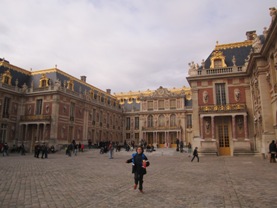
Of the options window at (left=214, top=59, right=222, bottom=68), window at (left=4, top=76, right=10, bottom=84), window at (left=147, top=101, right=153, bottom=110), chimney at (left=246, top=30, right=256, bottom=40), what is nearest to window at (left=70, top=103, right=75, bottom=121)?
window at (left=4, top=76, right=10, bottom=84)

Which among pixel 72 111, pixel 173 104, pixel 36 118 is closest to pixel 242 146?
pixel 72 111

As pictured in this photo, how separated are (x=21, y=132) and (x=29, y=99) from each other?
5024 mm

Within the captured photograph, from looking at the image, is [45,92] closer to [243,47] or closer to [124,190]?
[243,47]

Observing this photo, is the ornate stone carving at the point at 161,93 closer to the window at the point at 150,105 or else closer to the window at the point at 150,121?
the window at the point at 150,105

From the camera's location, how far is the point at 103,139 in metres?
46.8

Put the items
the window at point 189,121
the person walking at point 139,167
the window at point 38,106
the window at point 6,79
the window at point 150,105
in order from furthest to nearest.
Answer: the window at point 150,105 < the window at point 189,121 < the window at point 38,106 < the window at point 6,79 < the person walking at point 139,167

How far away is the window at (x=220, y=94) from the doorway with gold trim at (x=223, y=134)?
1727 millimetres

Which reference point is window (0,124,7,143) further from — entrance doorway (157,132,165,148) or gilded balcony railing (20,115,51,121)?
entrance doorway (157,132,165,148)

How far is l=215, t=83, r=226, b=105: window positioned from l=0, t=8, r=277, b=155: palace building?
10cm

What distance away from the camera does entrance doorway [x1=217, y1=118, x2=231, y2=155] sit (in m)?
24.4

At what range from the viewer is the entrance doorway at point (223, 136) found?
80.1 ft

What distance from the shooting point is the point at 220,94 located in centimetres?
2530

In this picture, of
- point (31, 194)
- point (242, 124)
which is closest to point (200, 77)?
point (242, 124)

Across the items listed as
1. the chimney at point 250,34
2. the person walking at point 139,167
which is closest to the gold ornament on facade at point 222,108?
the chimney at point 250,34
